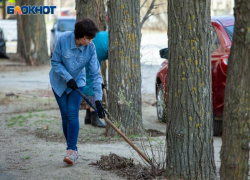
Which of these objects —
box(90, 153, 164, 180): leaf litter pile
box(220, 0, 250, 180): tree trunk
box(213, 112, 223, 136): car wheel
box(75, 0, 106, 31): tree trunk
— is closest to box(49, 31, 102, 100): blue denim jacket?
box(90, 153, 164, 180): leaf litter pile

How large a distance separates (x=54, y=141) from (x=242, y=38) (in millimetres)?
4282

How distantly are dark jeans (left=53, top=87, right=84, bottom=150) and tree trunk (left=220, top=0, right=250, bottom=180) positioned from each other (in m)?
2.28

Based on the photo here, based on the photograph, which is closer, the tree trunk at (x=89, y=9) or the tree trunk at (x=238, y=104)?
the tree trunk at (x=238, y=104)

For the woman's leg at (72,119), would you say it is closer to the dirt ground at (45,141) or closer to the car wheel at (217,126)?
the dirt ground at (45,141)

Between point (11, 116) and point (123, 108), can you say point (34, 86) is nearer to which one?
point (11, 116)

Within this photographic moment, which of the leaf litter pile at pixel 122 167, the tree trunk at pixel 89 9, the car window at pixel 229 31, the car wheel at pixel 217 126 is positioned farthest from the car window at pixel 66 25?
the leaf litter pile at pixel 122 167

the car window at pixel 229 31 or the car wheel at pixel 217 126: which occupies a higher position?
the car window at pixel 229 31

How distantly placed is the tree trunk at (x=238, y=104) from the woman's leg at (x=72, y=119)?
89.5 inches

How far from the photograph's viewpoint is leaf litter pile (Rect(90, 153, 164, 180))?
4875mm

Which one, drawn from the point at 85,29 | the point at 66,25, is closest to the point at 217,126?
the point at 85,29

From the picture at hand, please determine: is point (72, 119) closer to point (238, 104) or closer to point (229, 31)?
point (238, 104)

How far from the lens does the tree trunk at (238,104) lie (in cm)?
315

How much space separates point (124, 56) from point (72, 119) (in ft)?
5.27

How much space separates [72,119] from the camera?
5.42 metres
